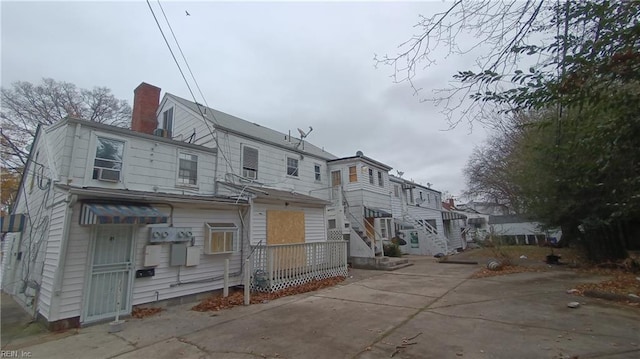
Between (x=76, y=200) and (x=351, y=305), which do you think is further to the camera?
(x=351, y=305)

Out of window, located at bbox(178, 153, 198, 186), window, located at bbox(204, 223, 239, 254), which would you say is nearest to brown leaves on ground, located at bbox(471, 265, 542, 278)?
window, located at bbox(204, 223, 239, 254)

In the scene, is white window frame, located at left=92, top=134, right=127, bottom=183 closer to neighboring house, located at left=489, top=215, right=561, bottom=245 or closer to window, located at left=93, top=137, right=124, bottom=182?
window, located at left=93, top=137, right=124, bottom=182

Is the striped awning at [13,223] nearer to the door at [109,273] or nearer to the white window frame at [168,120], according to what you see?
the door at [109,273]

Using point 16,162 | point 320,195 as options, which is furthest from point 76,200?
point 16,162

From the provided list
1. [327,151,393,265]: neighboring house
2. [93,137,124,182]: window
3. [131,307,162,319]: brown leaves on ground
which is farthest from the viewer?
[327,151,393,265]: neighboring house

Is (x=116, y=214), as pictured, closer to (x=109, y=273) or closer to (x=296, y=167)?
(x=109, y=273)

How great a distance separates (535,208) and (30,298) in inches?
687

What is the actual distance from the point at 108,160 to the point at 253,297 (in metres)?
5.52

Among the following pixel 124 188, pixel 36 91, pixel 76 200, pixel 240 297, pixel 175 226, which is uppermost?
pixel 36 91

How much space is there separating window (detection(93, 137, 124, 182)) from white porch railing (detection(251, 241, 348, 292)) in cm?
444

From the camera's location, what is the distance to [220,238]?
29.6 feet

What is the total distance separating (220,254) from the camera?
29.7 ft

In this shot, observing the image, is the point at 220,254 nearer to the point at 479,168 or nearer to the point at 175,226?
the point at 175,226

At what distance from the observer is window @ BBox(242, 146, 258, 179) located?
40.3 feet
